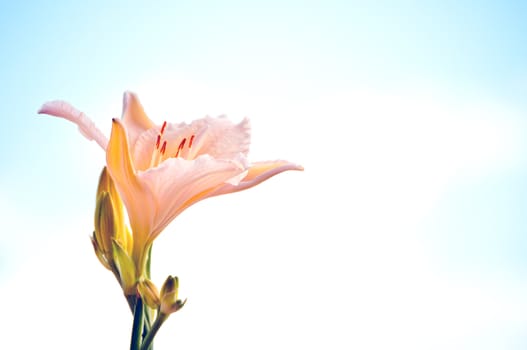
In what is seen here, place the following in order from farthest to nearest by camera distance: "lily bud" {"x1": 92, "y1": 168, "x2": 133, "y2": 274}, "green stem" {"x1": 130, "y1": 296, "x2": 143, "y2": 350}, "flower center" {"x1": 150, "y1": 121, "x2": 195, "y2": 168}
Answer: "flower center" {"x1": 150, "y1": 121, "x2": 195, "y2": 168}
"lily bud" {"x1": 92, "y1": 168, "x2": 133, "y2": 274}
"green stem" {"x1": 130, "y1": 296, "x2": 143, "y2": 350}

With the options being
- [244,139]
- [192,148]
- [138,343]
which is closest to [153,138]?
[192,148]

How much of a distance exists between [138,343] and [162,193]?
0.29 metres

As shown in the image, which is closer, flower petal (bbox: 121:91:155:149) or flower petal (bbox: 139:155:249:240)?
flower petal (bbox: 139:155:249:240)

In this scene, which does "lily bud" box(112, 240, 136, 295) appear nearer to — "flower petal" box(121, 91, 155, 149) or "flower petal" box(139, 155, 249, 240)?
"flower petal" box(139, 155, 249, 240)

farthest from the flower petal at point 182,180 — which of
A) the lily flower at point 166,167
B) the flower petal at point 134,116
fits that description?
the flower petal at point 134,116

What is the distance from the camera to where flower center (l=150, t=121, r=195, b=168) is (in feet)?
4.16

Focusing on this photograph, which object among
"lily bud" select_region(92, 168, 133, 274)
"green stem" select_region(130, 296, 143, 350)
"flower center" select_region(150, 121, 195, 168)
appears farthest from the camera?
"flower center" select_region(150, 121, 195, 168)

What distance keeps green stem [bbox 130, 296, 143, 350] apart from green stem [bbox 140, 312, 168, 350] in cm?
1

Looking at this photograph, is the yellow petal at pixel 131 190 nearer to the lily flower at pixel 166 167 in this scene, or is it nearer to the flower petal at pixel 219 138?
the lily flower at pixel 166 167

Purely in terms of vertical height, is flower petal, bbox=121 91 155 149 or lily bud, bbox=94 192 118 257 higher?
flower petal, bbox=121 91 155 149

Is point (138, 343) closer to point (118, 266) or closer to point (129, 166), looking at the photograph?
point (118, 266)

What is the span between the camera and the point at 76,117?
1.17 m

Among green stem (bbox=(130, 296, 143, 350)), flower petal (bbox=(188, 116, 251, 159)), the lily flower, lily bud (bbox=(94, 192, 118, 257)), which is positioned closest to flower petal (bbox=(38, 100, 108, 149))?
the lily flower

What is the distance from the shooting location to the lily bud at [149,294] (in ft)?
3.51
